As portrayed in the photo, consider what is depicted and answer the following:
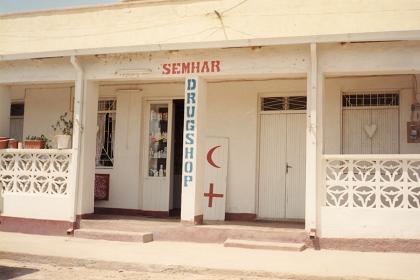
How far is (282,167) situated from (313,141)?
2.28 meters

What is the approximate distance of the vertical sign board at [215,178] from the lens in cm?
1085

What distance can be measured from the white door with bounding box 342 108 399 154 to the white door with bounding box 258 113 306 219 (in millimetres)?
924

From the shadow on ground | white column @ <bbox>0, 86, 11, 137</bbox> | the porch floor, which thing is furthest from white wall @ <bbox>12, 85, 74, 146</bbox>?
the shadow on ground

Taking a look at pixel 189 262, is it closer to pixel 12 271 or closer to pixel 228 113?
pixel 12 271

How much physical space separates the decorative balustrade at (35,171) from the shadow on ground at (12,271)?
8.27ft

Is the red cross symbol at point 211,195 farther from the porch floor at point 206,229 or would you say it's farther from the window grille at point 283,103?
the window grille at point 283,103

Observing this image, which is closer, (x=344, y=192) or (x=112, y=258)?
(x=112, y=258)

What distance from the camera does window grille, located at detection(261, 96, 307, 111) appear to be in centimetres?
1074

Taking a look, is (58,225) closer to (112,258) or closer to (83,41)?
(112,258)

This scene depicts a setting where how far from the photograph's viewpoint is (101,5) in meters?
12.1

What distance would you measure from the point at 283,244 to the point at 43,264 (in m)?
3.89

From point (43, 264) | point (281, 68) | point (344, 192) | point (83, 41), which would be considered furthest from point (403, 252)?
point (83, 41)

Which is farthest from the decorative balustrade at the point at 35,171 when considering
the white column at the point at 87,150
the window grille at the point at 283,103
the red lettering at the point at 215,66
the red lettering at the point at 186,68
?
the window grille at the point at 283,103

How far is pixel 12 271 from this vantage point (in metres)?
7.39
